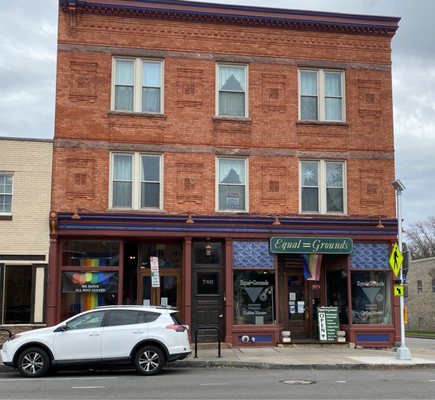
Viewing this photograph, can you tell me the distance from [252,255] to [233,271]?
0.79 meters

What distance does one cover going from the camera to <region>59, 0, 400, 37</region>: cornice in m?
19.9

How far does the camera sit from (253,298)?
19766mm

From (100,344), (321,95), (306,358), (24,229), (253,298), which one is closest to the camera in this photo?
(100,344)

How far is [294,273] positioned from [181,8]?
375 inches

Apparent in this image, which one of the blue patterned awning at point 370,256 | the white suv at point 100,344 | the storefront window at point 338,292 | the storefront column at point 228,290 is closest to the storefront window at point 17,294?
the white suv at point 100,344

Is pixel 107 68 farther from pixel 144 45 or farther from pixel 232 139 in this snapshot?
pixel 232 139

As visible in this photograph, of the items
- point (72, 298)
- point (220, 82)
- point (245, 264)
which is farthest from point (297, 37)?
point (72, 298)

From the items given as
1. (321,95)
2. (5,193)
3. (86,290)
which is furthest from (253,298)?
(5,193)

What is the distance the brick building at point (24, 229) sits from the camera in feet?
61.4

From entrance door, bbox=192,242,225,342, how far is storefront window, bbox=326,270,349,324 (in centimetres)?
376

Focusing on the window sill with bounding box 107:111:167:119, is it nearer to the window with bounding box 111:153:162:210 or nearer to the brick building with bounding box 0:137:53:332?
the window with bounding box 111:153:162:210

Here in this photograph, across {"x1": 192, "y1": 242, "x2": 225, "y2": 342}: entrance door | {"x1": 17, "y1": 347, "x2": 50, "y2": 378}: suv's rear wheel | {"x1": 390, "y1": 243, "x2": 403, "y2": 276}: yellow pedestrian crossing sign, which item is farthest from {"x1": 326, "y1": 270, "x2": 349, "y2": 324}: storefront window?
{"x1": 17, "y1": 347, "x2": 50, "y2": 378}: suv's rear wheel

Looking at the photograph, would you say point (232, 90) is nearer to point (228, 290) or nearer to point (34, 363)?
point (228, 290)

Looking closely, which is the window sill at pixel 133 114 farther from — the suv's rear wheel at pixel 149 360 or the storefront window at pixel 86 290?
the suv's rear wheel at pixel 149 360
